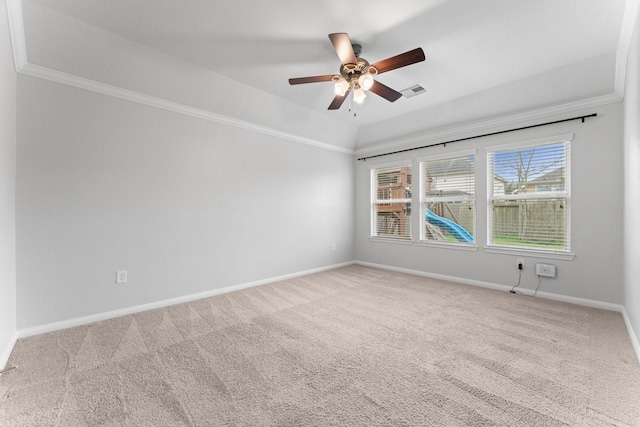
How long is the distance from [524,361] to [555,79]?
319 cm

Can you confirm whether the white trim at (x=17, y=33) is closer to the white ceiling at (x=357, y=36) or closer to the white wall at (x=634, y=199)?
the white ceiling at (x=357, y=36)

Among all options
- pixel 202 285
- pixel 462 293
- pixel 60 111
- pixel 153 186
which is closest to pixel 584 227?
pixel 462 293

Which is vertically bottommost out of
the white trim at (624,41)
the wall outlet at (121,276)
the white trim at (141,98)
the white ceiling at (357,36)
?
the wall outlet at (121,276)

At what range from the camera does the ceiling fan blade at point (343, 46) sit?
2.10 meters

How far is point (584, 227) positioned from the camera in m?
3.26

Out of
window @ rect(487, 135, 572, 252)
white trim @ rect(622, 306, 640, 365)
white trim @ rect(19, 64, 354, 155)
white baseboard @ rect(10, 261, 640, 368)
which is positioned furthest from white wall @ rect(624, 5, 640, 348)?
white trim @ rect(19, 64, 354, 155)

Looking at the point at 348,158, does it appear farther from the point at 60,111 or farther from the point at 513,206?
the point at 60,111

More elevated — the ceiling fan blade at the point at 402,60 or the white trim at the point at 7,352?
the ceiling fan blade at the point at 402,60

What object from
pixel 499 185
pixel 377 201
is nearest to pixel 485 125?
pixel 499 185

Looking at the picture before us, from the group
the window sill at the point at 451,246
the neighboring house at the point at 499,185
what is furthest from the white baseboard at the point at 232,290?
the neighboring house at the point at 499,185

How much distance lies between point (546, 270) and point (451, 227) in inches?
52.9

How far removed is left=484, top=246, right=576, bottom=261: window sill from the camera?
133 inches

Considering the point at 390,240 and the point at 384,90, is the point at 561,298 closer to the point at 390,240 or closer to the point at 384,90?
the point at 390,240

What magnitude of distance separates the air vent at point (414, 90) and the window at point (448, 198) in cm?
127
